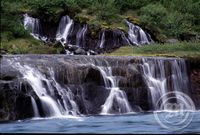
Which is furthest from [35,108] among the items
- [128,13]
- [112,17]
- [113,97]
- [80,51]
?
[128,13]

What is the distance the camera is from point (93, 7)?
30.7m

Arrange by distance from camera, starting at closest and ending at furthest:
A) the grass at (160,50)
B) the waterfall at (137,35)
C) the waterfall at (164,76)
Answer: the waterfall at (164,76)
the grass at (160,50)
the waterfall at (137,35)

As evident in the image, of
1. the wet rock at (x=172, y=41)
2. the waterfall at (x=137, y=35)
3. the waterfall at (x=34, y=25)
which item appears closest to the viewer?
the waterfall at (x=34, y=25)

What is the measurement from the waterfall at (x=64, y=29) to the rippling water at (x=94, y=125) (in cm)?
1150

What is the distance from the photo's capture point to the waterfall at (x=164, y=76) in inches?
783

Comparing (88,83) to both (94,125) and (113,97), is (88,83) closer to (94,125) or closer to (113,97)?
(113,97)

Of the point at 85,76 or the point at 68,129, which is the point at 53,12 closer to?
the point at 85,76

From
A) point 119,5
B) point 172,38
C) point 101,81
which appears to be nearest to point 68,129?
point 101,81

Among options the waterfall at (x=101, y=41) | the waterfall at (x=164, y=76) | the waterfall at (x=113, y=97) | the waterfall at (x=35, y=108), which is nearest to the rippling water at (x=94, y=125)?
the waterfall at (x=35, y=108)

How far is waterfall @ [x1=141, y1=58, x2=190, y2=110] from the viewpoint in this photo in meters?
19.9

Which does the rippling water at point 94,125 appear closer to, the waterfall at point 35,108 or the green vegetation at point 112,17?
the waterfall at point 35,108

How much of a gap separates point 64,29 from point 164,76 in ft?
29.8

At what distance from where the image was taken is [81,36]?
91.1 ft

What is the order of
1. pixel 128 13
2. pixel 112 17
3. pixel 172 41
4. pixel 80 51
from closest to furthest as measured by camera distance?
1. pixel 80 51
2. pixel 112 17
3. pixel 172 41
4. pixel 128 13
